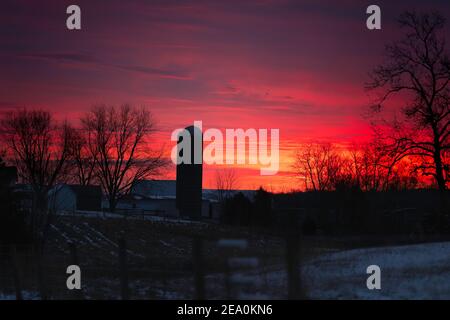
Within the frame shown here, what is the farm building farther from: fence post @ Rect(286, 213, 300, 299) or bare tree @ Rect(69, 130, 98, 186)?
fence post @ Rect(286, 213, 300, 299)

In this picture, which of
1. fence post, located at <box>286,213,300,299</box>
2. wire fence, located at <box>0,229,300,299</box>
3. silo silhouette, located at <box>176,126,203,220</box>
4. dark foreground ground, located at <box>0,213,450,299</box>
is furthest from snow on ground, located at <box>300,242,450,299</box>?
silo silhouette, located at <box>176,126,203,220</box>

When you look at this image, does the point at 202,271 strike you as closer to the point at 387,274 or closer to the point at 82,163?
the point at 387,274

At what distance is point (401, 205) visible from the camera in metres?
77.9

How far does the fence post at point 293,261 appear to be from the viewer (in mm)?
13172

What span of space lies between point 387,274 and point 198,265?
8.20m

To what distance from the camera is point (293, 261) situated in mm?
13422

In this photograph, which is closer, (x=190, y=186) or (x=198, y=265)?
(x=198, y=265)

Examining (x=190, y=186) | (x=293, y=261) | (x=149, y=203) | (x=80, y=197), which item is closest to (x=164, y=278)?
(x=293, y=261)

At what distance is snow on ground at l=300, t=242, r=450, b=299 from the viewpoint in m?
16.0

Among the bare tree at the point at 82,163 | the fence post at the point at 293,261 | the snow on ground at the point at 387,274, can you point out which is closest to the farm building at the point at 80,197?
the bare tree at the point at 82,163

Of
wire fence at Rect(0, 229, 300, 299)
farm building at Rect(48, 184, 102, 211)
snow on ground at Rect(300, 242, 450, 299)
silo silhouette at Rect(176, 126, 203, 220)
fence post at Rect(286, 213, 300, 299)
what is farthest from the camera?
silo silhouette at Rect(176, 126, 203, 220)

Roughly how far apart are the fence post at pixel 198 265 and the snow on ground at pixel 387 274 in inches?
85.7

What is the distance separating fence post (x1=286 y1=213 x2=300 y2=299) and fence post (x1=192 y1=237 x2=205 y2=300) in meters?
1.75
